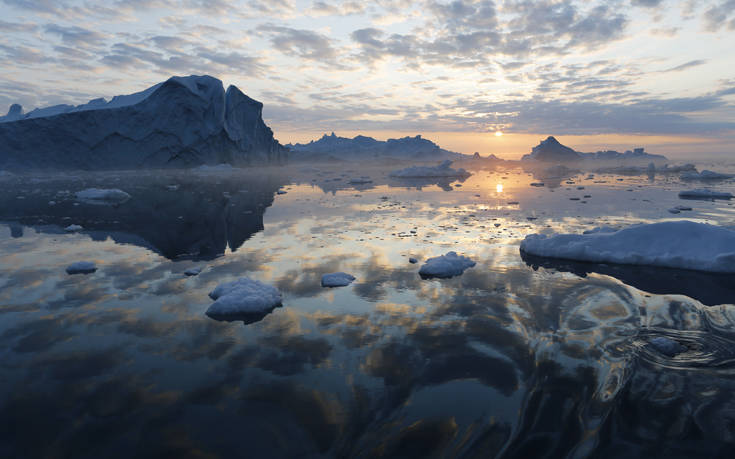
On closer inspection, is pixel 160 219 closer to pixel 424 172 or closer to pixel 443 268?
pixel 443 268

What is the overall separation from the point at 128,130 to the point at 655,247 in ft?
140

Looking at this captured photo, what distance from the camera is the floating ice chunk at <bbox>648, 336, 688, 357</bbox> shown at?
3590 millimetres

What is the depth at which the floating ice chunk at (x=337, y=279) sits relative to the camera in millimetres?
5516

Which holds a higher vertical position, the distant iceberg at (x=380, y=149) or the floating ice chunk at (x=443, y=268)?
the distant iceberg at (x=380, y=149)

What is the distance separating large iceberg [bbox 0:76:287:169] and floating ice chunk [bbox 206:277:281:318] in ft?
124

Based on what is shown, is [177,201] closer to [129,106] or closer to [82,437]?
[82,437]

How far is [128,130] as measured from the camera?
37688 millimetres

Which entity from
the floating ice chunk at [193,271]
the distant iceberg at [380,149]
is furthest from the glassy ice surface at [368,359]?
the distant iceberg at [380,149]

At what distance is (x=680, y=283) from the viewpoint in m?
5.62

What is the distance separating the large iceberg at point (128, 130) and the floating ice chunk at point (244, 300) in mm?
37692

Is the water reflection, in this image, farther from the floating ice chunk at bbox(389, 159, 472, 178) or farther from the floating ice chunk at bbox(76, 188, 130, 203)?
the floating ice chunk at bbox(389, 159, 472, 178)

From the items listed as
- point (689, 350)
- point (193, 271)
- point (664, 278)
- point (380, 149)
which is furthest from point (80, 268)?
point (380, 149)

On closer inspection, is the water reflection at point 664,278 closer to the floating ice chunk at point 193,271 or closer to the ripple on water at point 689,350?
the ripple on water at point 689,350

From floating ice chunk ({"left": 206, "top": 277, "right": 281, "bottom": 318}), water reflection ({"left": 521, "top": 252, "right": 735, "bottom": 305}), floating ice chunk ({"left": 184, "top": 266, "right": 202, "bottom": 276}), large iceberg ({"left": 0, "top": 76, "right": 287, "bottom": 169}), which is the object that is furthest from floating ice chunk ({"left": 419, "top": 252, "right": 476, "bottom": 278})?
large iceberg ({"left": 0, "top": 76, "right": 287, "bottom": 169})
